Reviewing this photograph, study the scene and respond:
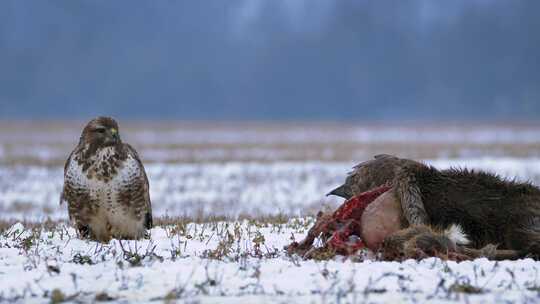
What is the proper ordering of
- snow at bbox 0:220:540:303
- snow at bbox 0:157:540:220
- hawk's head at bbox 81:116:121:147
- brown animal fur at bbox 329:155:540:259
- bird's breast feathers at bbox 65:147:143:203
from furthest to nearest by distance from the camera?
snow at bbox 0:157:540:220, hawk's head at bbox 81:116:121:147, bird's breast feathers at bbox 65:147:143:203, brown animal fur at bbox 329:155:540:259, snow at bbox 0:220:540:303

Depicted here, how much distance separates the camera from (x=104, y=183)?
23.7ft

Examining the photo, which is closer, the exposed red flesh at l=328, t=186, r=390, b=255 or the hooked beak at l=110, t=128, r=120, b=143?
the exposed red flesh at l=328, t=186, r=390, b=255

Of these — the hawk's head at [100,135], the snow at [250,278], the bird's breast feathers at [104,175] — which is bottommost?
the snow at [250,278]

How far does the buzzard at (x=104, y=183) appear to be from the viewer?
7219 mm

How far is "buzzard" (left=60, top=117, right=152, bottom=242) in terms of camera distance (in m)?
7.22

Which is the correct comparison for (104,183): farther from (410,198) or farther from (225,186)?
(225,186)

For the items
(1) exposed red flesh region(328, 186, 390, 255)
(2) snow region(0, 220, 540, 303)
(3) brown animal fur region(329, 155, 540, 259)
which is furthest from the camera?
(1) exposed red flesh region(328, 186, 390, 255)

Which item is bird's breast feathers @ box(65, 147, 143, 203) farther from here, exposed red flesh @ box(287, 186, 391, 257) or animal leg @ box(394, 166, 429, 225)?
animal leg @ box(394, 166, 429, 225)

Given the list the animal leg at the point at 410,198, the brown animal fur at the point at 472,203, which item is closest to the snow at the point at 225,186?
the brown animal fur at the point at 472,203

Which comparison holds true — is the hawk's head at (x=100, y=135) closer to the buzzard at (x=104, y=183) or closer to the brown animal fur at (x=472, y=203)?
the buzzard at (x=104, y=183)

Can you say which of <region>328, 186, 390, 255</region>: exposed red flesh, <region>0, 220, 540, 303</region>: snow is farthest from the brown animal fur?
<region>0, 220, 540, 303</region>: snow

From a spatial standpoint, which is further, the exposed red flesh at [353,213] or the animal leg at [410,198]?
the exposed red flesh at [353,213]

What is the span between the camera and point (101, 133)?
7316 millimetres

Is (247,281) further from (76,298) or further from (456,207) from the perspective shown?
(456,207)
